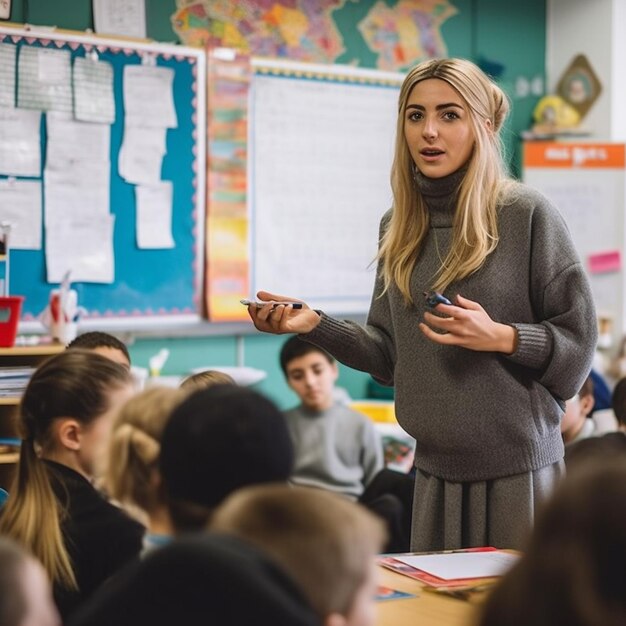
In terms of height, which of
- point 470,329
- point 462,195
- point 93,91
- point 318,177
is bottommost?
point 470,329

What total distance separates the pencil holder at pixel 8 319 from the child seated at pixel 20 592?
8.75 ft

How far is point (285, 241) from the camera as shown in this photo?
479 centimetres

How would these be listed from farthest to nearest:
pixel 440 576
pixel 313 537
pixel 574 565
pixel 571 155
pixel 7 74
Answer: pixel 571 155 < pixel 7 74 < pixel 440 576 < pixel 313 537 < pixel 574 565

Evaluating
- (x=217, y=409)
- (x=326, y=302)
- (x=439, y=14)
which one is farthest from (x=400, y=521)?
→ (x=439, y=14)

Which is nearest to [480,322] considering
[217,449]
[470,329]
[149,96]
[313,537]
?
[470,329]

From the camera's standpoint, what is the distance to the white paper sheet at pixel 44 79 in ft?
13.3

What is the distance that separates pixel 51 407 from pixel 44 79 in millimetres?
2371

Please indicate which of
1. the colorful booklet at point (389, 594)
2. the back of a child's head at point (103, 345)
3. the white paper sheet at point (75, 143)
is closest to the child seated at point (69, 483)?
the colorful booklet at point (389, 594)

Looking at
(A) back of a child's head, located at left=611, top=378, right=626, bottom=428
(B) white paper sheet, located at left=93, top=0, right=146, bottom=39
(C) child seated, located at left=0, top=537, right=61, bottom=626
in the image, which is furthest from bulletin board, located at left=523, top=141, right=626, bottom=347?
(C) child seated, located at left=0, top=537, right=61, bottom=626

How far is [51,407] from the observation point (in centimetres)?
201

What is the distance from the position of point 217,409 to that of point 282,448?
9cm

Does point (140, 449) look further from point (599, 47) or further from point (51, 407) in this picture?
point (599, 47)

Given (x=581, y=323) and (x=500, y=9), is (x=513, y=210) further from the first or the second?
(x=500, y=9)

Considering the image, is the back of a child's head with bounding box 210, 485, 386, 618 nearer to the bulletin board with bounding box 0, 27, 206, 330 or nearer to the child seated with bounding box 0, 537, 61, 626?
the child seated with bounding box 0, 537, 61, 626
